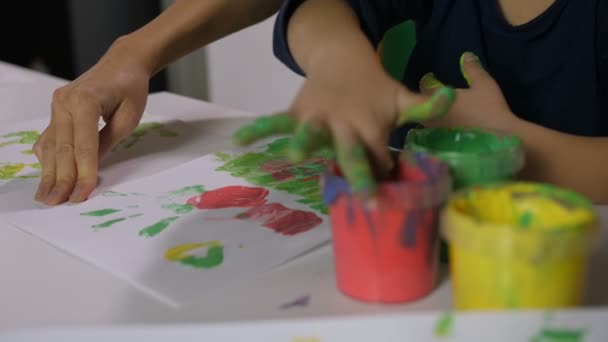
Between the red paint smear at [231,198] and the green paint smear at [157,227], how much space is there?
0.03m

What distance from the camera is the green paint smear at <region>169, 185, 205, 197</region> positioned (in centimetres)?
60

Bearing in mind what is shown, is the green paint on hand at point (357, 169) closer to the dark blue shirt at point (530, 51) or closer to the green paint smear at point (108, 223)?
the green paint smear at point (108, 223)

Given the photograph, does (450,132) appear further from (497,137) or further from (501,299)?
(501,299)

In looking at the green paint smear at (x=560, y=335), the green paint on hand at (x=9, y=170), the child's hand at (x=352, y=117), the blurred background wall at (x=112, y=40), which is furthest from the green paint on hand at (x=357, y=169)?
the blurred background wall at (x=112, y=40)

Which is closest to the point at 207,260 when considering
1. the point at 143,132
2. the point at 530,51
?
the point at 143,132

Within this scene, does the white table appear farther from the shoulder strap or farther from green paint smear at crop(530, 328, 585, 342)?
the shoulder strap

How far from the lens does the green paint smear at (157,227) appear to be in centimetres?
52

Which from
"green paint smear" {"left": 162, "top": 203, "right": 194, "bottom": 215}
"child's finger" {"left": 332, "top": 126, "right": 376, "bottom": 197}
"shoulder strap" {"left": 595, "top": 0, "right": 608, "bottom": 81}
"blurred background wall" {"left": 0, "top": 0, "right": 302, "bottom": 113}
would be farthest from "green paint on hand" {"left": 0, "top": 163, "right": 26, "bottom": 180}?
"blurred background wall" {"left": 0, "top": 0, "right": 302, "bottom": 113}

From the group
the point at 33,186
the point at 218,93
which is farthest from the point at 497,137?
the point at 218,93

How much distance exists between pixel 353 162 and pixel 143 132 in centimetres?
50

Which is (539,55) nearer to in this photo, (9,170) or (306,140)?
(306,140)

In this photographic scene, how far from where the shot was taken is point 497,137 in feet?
1.53

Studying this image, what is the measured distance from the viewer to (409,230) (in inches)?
15.3

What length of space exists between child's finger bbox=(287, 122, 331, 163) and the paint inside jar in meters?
0.07
